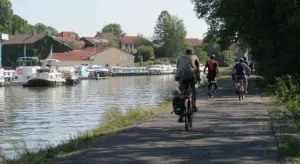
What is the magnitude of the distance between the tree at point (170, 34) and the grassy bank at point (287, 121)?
122374mm

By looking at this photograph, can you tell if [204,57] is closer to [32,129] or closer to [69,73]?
[69,73]

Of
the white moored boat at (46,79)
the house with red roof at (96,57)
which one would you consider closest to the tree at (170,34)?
the house with red roof at (96,57)

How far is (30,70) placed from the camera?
72562 mm

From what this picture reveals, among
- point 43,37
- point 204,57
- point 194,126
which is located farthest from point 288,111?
point 204,57

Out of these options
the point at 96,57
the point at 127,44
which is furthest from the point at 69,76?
the point at 127,44

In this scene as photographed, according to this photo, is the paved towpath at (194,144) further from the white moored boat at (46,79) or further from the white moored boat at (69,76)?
the white moored boat at (69,76)

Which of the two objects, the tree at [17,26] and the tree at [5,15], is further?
the tree at [17,26]

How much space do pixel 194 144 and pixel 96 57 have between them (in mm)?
103394

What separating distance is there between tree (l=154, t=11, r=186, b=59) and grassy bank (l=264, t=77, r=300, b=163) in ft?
401

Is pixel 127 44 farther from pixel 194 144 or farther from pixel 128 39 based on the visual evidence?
pixel 194 144

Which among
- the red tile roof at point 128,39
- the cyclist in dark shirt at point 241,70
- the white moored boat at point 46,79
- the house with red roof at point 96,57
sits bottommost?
the white moored boat at point 46,79

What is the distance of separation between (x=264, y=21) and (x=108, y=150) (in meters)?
19.7

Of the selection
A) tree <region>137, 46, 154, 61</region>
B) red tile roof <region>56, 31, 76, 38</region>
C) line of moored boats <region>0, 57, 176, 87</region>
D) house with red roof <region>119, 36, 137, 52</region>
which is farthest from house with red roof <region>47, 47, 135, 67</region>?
red tile roof <region>56, 31, 76, 38</region>

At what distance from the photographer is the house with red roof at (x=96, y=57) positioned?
107 metres
